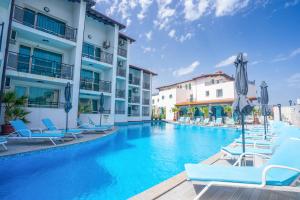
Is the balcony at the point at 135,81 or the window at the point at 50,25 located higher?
the window at the point at 50,25

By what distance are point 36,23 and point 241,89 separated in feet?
49.4

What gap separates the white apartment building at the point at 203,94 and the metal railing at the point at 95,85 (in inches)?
707

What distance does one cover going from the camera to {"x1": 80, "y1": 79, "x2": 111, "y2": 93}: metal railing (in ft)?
53.3

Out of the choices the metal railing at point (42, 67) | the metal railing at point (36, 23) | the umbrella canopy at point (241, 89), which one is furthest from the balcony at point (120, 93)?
the umbrella canopy at point (241, 89)

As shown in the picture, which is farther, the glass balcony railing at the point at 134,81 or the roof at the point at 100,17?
the glass balcony railing at the point at 134,81

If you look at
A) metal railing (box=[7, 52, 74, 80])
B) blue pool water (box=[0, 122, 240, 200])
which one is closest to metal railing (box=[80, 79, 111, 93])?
metal railing (box=[7, 52, 74, 80])

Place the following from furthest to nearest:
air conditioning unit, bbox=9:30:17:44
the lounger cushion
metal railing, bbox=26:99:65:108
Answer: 1. metal railing, bbox=26:99:65:108
2. air conditioning unit, bbox=9:30:17:44
3. the lounger cushion

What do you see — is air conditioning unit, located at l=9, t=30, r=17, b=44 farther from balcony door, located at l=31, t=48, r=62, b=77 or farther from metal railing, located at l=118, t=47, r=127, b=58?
metal railing, located at l=118, t=47, r=127, b=58

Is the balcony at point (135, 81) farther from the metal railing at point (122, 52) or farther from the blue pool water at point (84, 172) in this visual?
the blue pool water at point (84, 172)

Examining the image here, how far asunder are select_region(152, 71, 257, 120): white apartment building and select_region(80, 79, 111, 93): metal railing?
58.9 ft

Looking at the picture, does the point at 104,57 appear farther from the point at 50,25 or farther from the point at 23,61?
the point at 23,61

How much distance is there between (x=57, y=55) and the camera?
47.8ft

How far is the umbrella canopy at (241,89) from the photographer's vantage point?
15.1 ft

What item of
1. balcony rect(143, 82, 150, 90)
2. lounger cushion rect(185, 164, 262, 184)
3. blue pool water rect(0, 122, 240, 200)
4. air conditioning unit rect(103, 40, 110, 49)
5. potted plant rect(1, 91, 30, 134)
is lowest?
blue pool water rect(0, 122, 240, 200)
